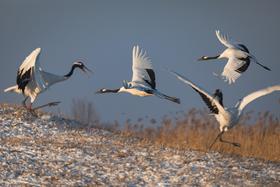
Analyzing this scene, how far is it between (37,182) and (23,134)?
336 centimetres

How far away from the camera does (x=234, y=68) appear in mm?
13953

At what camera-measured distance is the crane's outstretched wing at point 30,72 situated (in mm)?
13633

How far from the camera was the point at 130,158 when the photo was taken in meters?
10.9

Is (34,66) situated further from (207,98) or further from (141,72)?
(207,98)

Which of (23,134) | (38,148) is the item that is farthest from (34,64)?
(38,148)

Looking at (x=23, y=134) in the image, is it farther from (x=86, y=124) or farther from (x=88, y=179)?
(x=88, y=179)

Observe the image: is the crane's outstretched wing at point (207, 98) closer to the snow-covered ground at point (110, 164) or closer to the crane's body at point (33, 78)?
the snow-covered ground at point (110, 164)

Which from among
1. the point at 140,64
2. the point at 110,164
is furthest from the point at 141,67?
the point at 110,164

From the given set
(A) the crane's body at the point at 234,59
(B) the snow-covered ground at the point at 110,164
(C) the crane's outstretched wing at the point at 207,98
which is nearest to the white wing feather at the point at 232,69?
(A) the crane's body at the point at 234,59

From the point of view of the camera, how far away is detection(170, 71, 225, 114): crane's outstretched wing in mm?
12289

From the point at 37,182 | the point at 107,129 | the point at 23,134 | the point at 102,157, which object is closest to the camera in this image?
the point at 37,182

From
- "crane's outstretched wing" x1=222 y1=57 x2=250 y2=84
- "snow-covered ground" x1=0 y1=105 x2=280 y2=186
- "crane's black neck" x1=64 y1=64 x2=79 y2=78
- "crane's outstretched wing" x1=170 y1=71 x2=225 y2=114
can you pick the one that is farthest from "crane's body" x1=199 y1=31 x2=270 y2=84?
"crane's black neck" x1=64 y1=64 x2=79 y2=78

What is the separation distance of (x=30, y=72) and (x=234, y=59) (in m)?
3.86

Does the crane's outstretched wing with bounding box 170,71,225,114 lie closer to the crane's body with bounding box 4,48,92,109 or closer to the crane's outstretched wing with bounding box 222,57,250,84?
the crane's outstretched wing with bounding box 222,57,250,84
